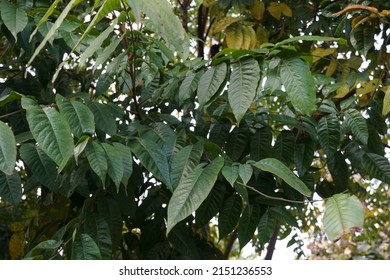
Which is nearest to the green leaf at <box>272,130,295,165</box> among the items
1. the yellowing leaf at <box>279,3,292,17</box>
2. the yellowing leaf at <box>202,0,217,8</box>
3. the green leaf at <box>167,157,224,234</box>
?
the green leaf at <box>167,157,224,234</box>

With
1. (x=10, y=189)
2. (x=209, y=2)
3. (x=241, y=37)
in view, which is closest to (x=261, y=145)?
(x=10, y=189)

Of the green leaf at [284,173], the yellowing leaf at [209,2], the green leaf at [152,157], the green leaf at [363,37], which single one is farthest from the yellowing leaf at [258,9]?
the green leaf at [284,173]

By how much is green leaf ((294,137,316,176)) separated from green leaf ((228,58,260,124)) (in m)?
0.35

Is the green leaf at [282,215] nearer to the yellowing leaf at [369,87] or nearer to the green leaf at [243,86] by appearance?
the green leaf at [243,86]

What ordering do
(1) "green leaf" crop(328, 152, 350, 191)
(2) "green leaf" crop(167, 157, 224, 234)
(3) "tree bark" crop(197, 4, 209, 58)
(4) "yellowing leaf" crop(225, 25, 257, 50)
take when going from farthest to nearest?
(3) "tree bark" crop(197, 4, 209, 58), (4) "yellowing leaf" crop(225, 25, 257, 50), (1) "green leaf" crop(328, 152, 350, 191), (2) "green leaf" crop(167, 157, 224, 234)

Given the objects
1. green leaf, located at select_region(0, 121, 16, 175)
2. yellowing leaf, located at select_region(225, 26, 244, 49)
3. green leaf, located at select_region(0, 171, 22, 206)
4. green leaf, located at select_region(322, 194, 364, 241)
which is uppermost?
yellowing leaf, located at select_region(225, 26, 244, 49)

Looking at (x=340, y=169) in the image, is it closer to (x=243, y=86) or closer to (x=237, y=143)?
(x=237, y=143)

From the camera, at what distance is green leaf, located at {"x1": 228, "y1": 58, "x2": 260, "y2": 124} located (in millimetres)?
1204

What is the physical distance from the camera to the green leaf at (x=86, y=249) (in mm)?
1250

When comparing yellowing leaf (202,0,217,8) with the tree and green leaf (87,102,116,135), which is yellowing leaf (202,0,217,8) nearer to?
the tree

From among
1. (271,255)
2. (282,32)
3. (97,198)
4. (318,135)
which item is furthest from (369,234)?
(97,198)

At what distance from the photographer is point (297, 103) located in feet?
3.94

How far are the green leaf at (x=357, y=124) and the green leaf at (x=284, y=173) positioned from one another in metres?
0.41

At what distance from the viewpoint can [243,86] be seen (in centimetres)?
124
